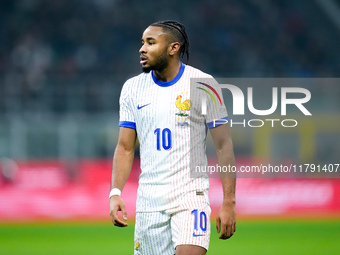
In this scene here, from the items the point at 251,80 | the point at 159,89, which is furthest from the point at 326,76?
the point at 159,89

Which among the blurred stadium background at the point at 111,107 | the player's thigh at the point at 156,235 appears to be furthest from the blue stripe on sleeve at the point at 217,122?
the blurred stadium background at the point at 111,107

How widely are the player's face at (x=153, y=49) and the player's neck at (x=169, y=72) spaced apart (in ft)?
0.24

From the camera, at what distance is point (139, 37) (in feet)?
66.9

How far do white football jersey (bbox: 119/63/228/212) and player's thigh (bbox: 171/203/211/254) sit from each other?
101mm

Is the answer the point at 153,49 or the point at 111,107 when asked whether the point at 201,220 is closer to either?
the point at 153,49

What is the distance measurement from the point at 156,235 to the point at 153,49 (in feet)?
4.19

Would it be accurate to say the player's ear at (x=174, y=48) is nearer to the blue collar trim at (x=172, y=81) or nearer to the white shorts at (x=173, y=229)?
the blue collar trim at (x=172, y=81)

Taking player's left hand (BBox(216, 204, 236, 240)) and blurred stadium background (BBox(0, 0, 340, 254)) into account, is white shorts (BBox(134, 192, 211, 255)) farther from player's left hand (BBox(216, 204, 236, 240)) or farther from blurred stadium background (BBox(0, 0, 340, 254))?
blurred stadium background (BBox(0, 0, 340, 254))

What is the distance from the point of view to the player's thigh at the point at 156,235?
15.2 ft

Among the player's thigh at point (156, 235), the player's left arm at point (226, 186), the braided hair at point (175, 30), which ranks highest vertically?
the braided hair at point (175, 30)

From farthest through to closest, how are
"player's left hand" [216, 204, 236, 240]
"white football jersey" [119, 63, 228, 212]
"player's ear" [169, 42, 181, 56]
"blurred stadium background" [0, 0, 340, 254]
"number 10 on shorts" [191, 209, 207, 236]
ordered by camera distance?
"blurred stadium background" [0, 0, 340, 254], "player's ear" [169, 42, 181, 56], "white football jersey" [119, 63, 228, 212], "number 10 on shorts" [191, 209, 207, 236], "player's left hand" [216, 204, 236, 240]

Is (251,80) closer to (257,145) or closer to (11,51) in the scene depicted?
(257,145)

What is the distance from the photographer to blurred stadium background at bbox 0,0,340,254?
14375 mm

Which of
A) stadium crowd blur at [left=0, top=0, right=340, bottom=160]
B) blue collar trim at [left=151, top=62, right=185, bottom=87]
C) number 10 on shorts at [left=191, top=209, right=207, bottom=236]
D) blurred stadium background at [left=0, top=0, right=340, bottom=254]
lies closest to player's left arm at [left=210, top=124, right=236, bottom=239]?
number 10 on shorts at [left=191, top=209, right=207, bottom=236]
